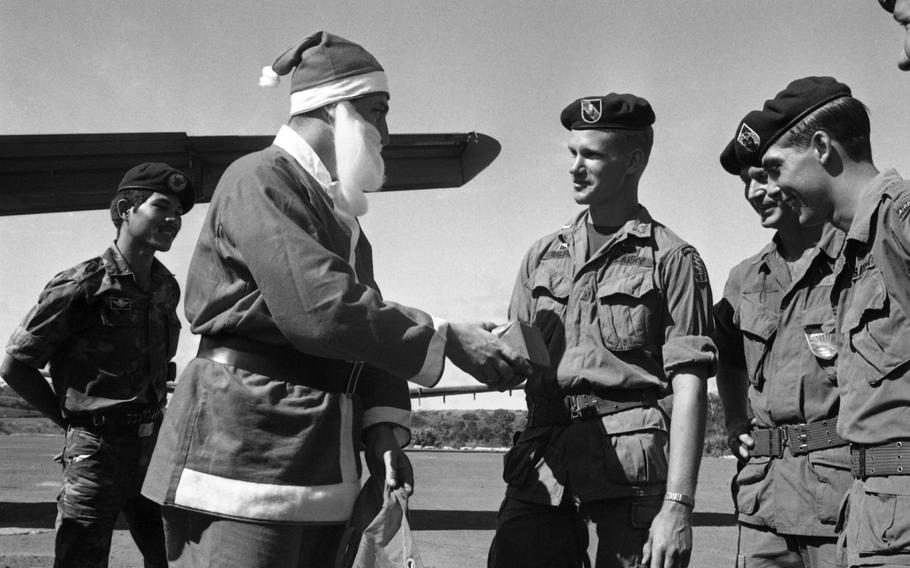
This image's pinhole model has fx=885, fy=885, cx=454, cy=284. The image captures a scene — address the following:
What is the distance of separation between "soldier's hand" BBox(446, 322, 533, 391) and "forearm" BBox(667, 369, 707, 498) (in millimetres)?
678

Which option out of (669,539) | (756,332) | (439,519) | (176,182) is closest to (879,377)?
(669,539)

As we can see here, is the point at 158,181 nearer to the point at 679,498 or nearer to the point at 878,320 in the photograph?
the point at 679,498

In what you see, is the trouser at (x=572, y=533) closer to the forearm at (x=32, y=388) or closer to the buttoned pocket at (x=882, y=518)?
the buttoned pocket at (x=882, y=518)

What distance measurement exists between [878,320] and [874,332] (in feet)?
0.11

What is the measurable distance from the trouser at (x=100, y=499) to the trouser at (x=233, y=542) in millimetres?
2363

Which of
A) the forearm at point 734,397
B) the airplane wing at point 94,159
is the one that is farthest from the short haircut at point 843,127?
the airplane wing at point 94,159

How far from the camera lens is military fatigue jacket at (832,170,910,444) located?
2281 millimetres

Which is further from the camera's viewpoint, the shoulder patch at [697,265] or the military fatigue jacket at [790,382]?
the military fatigue jacket at [790,382]

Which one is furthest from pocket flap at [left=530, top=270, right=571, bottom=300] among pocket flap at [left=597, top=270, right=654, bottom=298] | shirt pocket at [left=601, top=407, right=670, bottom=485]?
shirt pocket at [left=601, top=407, right=670, bottom=485]

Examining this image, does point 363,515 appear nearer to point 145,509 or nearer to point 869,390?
point 869,390

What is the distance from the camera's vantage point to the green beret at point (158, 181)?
197 inches

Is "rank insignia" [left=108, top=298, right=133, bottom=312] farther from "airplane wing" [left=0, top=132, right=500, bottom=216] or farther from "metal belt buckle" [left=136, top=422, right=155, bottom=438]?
"airplane wing" [left=0, top=132, right=500, bottom=216]

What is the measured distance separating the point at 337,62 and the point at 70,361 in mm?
2783

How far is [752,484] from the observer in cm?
367
